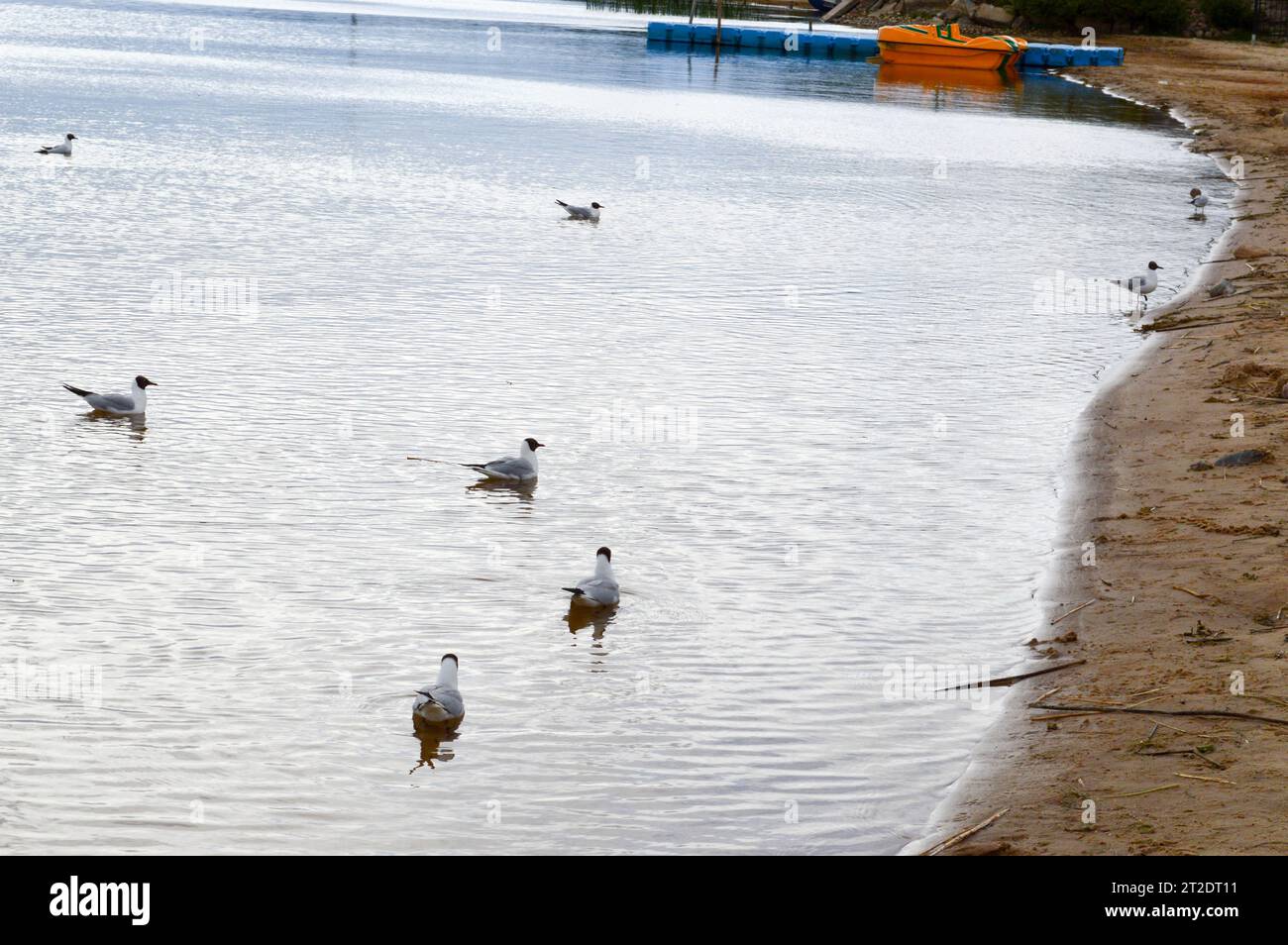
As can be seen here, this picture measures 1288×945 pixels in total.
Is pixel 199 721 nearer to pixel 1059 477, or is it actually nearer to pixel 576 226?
pixel 1059 477

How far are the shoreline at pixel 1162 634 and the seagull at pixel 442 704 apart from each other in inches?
110

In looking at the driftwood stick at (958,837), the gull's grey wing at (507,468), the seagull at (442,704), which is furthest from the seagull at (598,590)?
the driftwood stick at (958,837)

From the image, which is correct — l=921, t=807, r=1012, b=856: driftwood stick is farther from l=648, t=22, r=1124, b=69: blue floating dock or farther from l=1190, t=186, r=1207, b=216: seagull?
l=648, t=22, r=1124, b=69: blue floating dock

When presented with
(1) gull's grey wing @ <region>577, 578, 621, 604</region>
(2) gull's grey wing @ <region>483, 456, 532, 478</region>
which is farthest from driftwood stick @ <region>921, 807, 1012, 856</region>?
(2) gull's grey wing @ <region>483, 456, 532, 478</region>

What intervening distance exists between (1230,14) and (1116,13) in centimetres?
702

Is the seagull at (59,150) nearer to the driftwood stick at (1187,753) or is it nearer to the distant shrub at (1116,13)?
the driftwood stick at (1187,753)

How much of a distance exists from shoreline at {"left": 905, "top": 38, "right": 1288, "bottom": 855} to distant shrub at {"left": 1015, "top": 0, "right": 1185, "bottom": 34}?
3057 inches

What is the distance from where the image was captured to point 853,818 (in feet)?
26.0

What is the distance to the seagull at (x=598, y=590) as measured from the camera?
1045cm

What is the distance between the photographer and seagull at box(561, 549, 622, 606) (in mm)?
10453

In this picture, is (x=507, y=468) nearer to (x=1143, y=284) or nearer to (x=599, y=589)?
(x=599, y=589)

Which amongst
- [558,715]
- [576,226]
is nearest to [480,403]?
[558,715]

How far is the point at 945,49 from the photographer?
80625 mm

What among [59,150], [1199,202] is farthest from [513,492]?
[59,150]
